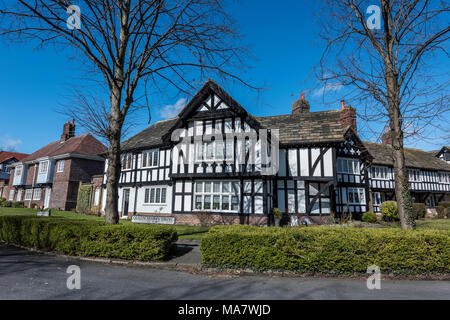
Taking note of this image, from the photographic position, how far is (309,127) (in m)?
20.1

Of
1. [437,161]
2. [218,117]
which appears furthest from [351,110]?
[437,161]

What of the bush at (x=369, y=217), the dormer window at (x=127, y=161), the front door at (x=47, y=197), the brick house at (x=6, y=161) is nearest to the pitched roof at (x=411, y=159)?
the bush at (x=369, y=217)

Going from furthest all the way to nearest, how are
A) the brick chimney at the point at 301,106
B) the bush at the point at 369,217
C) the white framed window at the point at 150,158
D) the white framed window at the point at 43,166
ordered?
the white framed window at the point at 43,166 → the brick chimney at the point at 301,106 → the white framed window at the point at 150,158 → the bush at the point at 369,217

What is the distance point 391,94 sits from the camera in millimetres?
9305

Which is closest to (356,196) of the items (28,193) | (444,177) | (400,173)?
(400,173)

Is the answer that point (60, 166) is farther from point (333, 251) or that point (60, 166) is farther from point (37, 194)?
point (333, 251)

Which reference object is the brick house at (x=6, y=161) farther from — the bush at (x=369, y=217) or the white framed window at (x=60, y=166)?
the bush at (x=369, y=217)

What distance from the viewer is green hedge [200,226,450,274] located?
659 cm

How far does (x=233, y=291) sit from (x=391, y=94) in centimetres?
887

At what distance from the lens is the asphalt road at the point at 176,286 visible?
16.7 feet

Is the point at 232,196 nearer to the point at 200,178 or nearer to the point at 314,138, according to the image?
the point at 200,178

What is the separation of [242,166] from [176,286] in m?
11.5

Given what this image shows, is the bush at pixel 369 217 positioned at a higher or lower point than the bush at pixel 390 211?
lower

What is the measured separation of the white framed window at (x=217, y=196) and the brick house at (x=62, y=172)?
1712 cm
